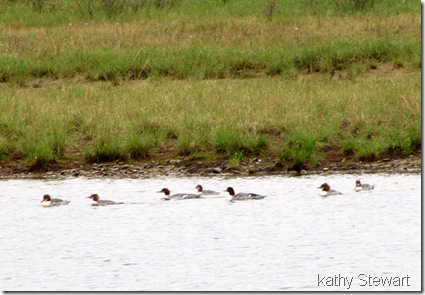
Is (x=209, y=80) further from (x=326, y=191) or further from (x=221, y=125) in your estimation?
(x=326, y=191)

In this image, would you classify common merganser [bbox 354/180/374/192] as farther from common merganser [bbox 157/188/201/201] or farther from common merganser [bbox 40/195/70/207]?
common merganser [bbox 40/195/70/207]

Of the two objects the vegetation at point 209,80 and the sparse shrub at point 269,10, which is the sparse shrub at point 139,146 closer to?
the vegetation at point 209,80

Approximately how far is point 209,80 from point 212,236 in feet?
22.4

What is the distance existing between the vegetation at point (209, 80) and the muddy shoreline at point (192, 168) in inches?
4.4

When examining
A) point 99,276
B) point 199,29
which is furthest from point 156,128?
point 199,29

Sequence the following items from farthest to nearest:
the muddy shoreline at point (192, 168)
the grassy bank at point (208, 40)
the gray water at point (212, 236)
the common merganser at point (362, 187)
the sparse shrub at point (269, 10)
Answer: the sparse shrub at point (269, 10)
the grassy bank at point (208, 40)
the muddy shoreline at point (192, 168)
the common merganser at point (362, 187)
the gray water at point (212, 236)

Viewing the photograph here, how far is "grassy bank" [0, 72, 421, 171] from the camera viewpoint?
14094 millimetres

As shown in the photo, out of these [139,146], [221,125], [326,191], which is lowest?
[326,191]

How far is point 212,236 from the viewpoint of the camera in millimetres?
11086

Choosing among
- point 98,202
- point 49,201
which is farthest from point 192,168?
point 49,201

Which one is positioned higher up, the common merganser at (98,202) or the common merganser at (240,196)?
the common merganser at (98,202)

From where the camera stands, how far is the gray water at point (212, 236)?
32.0ft

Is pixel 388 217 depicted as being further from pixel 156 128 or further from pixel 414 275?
pixel 156 128

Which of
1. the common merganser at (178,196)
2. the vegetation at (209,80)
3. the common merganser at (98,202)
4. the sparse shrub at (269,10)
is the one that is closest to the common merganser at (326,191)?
the vegetation at (209,80)
